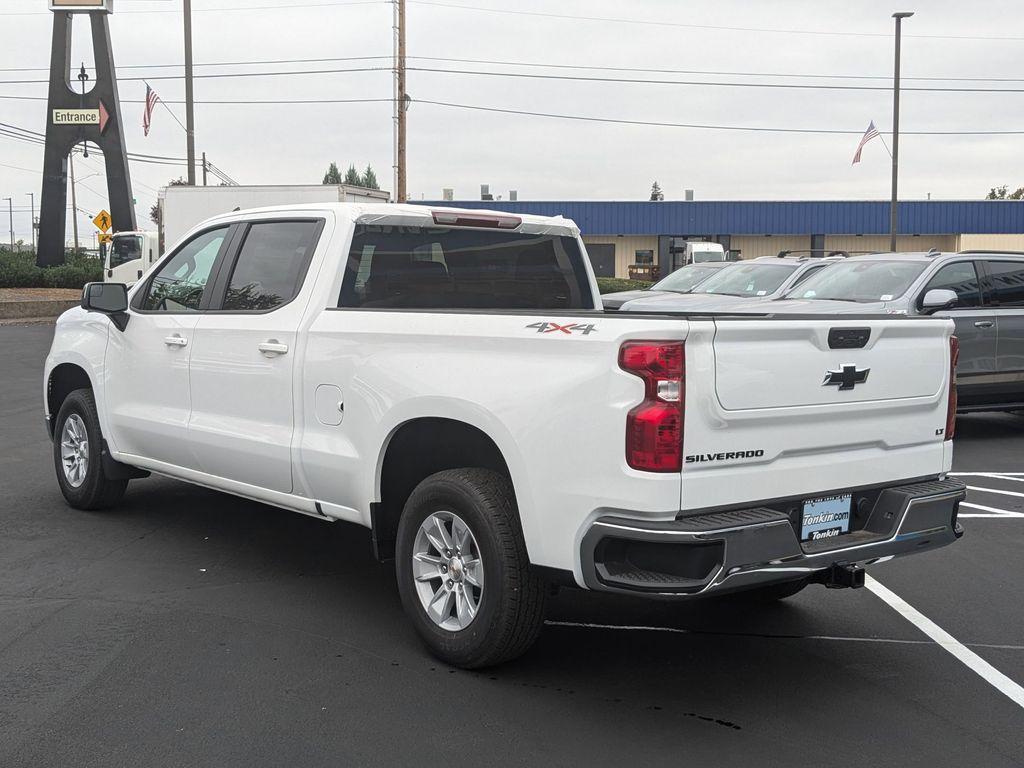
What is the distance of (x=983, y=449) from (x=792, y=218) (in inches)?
1884

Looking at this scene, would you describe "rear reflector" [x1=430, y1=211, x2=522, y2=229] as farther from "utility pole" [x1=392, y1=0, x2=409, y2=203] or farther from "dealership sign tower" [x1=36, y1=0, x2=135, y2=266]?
"dealership sign tower" [x1=36, y1=0, x2=135, y2=266]

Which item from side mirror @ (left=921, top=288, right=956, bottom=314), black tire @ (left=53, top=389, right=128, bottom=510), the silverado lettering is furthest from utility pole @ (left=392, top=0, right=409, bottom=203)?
the silverado lettering

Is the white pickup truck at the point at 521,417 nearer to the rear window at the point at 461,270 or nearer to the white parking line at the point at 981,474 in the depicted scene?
the rear window at the point at 461,270

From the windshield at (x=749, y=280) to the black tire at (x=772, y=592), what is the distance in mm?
10707

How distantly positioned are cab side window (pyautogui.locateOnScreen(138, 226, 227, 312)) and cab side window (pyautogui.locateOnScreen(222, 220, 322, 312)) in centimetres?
32

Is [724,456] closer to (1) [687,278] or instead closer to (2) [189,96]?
(1) [687,278]

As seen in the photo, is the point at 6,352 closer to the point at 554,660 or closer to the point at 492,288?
the point at 492,288

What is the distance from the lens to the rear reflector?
5.94m

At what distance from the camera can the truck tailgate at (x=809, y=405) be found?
3.97 m

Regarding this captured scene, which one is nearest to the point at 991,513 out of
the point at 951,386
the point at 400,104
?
the point at 951,386

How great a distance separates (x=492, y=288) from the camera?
20.2ft

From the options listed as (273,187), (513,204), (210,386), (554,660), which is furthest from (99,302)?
(513,204)

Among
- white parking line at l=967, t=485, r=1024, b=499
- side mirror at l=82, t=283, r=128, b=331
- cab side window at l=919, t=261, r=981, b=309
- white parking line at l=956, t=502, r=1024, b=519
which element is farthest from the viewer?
cab side window at l=919, t=261, r=981, b=309

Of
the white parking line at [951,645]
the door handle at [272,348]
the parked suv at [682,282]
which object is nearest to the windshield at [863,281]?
the parked suv at [682,282]
